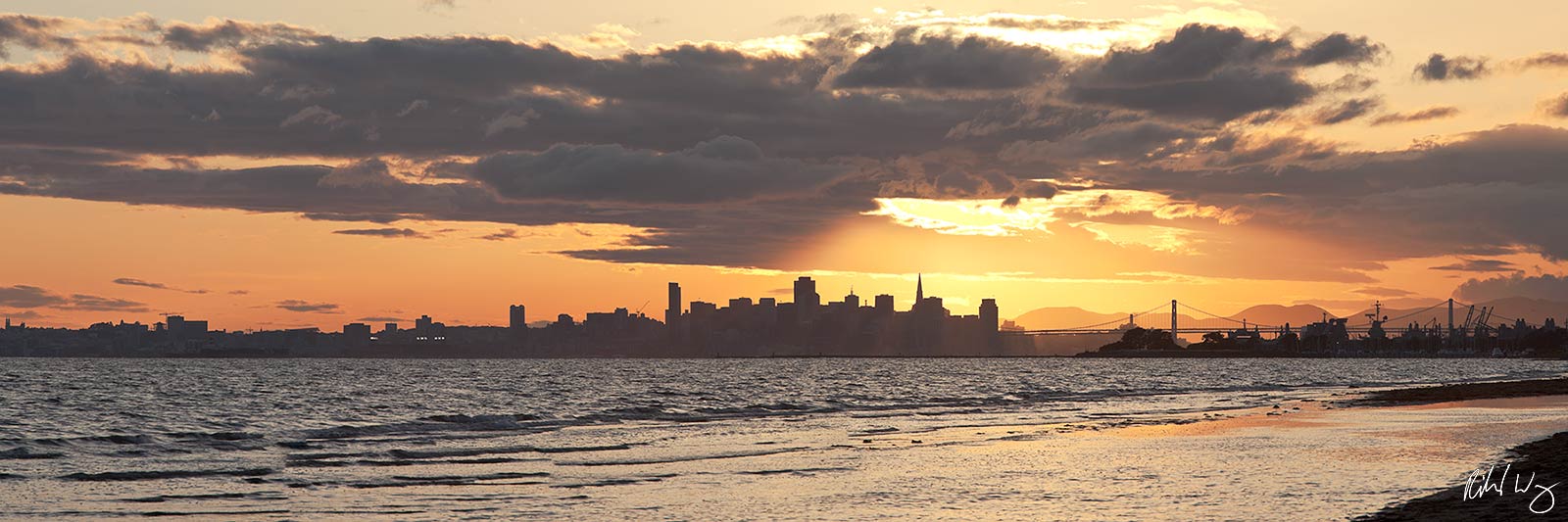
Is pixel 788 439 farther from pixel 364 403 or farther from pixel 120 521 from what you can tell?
pixel 364 403

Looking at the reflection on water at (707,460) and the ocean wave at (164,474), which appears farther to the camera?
the ocean wave at (164,474)

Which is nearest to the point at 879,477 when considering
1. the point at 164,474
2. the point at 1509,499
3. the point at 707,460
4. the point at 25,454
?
the point at 707,460

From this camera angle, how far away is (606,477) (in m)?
33.4

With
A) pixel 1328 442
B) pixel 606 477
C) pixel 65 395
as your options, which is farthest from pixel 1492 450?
pixel 65 395

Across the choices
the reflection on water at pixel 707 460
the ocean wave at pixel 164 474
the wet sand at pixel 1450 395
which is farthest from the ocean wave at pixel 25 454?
the wet sand at pixel 1450 395

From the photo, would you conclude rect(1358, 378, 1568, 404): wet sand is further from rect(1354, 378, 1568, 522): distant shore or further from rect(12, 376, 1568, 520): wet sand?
rect(1354, 378, 1568, 522): distant shore

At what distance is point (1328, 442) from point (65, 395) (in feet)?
267

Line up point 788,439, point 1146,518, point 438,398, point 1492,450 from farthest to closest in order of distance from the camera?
point 438,398 → point 788,439 → point 1492,450 → point 1146,518

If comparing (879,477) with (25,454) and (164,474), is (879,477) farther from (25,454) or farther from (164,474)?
(25,454)
